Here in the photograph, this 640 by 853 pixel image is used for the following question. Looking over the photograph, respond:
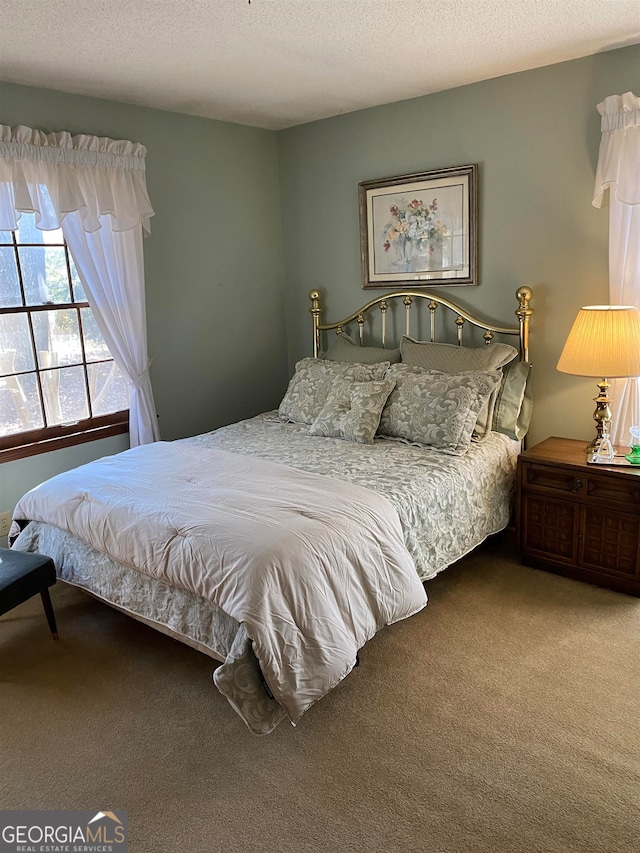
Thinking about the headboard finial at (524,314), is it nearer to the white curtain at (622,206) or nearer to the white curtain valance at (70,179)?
the white curtain at (622,206)

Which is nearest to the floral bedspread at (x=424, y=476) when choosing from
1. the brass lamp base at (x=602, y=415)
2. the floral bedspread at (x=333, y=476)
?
the floral bedspread at (x=333, y=476)

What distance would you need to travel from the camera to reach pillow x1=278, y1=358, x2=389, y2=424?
12.1ft

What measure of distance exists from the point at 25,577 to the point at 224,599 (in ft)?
3.14

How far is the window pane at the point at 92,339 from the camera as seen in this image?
3.63 m

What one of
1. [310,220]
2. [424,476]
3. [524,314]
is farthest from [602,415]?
[310,220]

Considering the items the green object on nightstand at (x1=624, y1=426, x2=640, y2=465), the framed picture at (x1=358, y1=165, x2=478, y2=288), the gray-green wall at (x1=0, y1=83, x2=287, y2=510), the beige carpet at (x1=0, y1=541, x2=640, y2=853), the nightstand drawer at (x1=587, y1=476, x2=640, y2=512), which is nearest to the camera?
the beige carpet at (x1=0, y1=541, x2=640, y2=853)

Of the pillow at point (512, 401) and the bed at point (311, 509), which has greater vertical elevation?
the pillow at point (512, 401)

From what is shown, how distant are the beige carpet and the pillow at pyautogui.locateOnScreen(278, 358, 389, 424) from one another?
1.38m

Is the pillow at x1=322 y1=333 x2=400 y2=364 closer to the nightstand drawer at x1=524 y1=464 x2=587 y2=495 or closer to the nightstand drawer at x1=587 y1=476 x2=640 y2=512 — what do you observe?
the nightstand drawer at x1=524 y1=464 x2=587 y2=495

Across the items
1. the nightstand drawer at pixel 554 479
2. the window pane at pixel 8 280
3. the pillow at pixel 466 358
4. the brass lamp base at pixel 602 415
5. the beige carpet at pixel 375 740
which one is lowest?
the beige carpet at pixel 375 740

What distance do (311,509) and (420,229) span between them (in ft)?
7.13

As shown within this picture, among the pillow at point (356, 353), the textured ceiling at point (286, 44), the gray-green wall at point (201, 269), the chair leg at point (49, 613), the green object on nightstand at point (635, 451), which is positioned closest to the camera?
the textured ceiling at point (286, 44)

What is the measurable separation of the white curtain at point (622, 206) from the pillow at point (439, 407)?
0.64 meters

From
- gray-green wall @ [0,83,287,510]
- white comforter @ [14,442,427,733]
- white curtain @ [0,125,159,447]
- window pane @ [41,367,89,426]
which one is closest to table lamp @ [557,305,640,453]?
white comforter @ [14,442,427,733]
